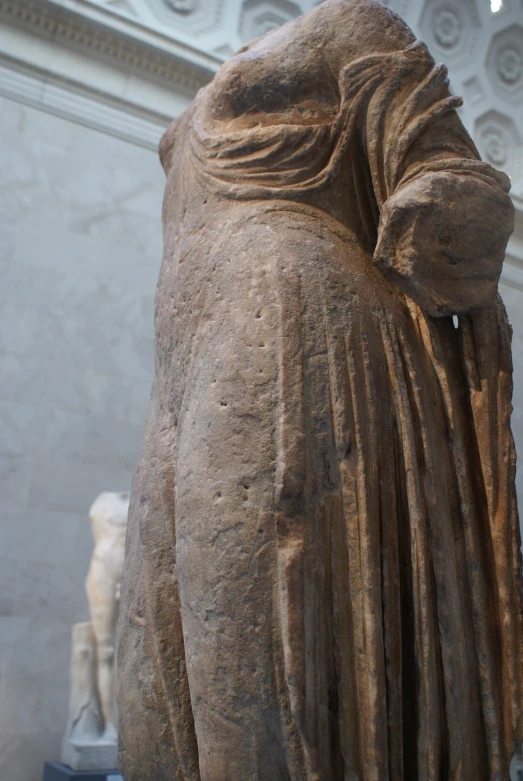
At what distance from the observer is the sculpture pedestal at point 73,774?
381 centimetres

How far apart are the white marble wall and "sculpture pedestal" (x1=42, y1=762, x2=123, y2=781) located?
491 mm

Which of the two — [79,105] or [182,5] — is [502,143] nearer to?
[182,5]

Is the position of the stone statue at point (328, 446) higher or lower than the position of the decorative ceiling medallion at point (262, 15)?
lower

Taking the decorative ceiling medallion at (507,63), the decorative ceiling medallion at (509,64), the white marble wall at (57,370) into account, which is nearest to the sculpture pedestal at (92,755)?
the white marble wall at (57,370)

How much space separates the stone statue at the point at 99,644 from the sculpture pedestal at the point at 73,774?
0.08 metres

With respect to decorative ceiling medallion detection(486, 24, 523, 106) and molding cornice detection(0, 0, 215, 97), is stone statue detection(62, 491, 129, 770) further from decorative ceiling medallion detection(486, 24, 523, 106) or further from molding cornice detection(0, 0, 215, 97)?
decorative ceiling medallion detection(486, 24, 523, 106)

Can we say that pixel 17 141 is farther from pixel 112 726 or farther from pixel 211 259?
pixel 211 259

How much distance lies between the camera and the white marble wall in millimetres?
4961

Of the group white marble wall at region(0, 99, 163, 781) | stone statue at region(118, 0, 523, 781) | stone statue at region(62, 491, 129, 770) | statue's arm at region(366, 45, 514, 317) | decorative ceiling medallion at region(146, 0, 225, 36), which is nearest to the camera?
stone statue at region(118, 0, 523, 781)

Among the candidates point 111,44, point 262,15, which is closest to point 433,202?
point 111,44

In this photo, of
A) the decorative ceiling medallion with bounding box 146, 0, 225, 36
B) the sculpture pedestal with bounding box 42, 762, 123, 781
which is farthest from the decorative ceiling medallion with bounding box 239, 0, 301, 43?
the sculpture pedestal with bounding box 42, 762, 123, 781

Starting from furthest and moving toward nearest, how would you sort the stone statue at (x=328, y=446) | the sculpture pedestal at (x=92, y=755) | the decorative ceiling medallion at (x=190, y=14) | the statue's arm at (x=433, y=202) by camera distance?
the decorative ceiling medallion at (x=190, y=14), the sculpture pedestal at (x=92, y=755), the statue's arm at (x=433, y=202), the stone statue at (x=328, y=446)

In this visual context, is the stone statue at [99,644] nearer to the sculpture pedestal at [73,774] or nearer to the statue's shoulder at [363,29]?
the sculpture pedestal at [73,774]

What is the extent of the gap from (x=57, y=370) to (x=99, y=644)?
1910 mm
